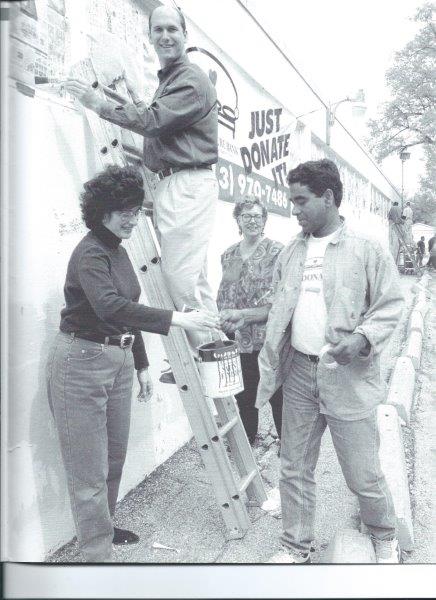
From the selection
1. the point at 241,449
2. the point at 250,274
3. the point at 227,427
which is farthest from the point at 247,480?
the point at 250,274

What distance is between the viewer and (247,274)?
10.3ft

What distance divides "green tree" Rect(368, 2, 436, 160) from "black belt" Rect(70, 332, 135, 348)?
1245 millimetres

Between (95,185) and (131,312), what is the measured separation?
1.44 ft

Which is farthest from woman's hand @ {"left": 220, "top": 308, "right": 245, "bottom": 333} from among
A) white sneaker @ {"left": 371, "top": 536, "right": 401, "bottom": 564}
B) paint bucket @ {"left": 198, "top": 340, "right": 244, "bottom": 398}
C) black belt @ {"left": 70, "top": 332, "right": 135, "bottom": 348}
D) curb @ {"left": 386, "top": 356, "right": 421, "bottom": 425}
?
curb @ {"left": 386, "top": 356, "right": 421, "bottom": 425}

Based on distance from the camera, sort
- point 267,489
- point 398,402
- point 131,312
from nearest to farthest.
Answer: point 131,312, point 267,489, point 398,402

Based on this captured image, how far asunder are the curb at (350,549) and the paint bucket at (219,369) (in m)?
0.64

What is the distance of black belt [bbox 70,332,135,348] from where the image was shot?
2014mm

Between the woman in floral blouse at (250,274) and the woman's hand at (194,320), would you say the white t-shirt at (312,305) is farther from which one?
the woman in floral blouse at (250,274)

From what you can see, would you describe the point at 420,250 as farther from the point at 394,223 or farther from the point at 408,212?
the point at 408,212

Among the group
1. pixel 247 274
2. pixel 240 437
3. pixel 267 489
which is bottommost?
pixel 267 489

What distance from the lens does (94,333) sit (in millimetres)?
2020

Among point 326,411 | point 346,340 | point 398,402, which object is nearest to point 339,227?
point 346,340

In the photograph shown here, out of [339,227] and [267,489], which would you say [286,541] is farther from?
[339,227]

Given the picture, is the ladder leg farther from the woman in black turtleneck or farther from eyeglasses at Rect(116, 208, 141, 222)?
eyeglasses at Rect(116, 208, 141, 222)
